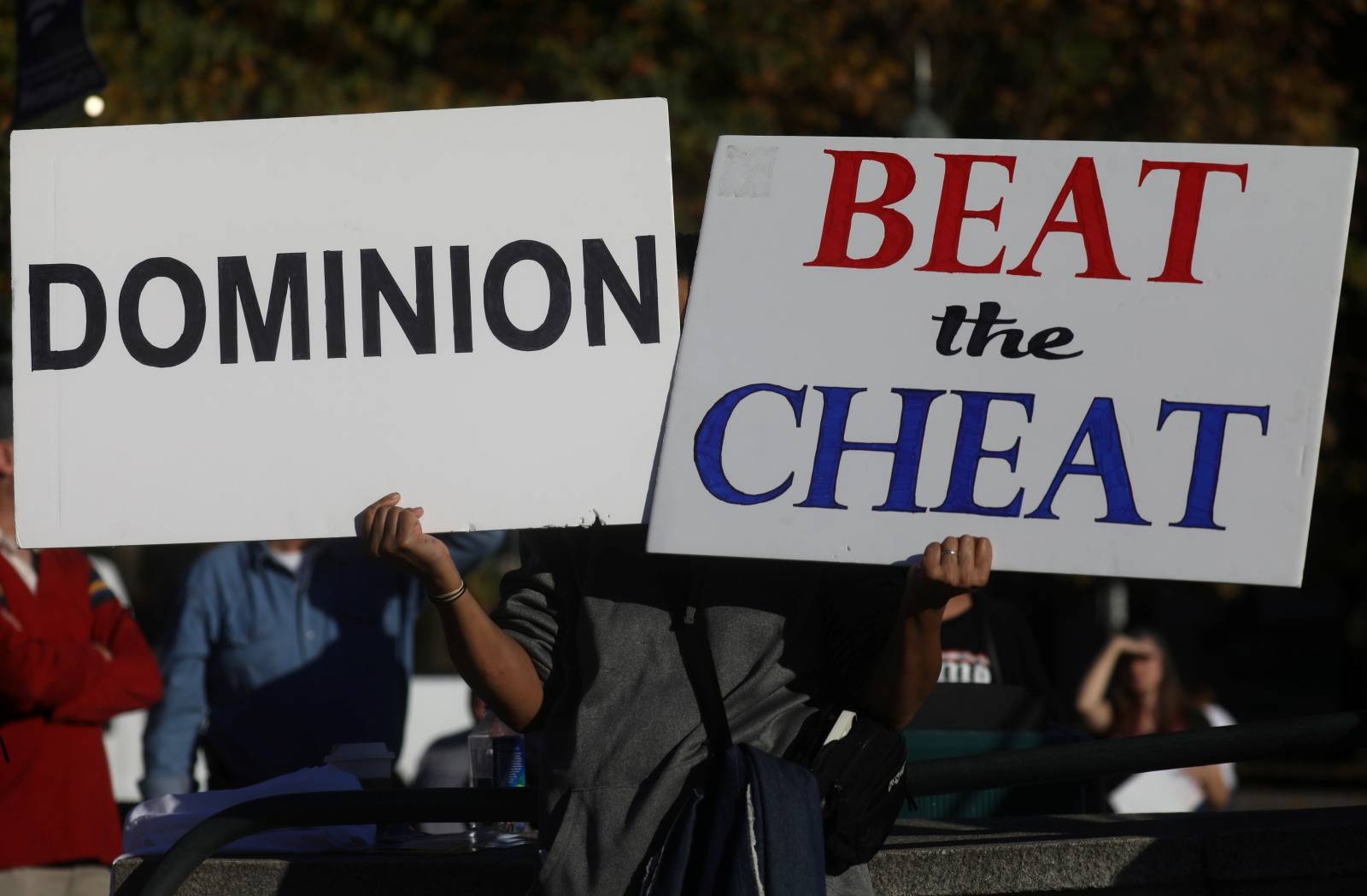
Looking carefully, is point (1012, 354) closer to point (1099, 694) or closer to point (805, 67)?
point (1099, 694)

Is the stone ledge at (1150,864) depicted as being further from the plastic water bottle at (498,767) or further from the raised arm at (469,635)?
the plastic water bottle at (498,767)

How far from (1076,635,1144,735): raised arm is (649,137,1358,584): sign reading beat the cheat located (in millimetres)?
5423

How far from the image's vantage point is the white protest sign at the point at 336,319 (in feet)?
9.62

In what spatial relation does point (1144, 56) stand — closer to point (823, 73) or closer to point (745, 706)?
point (823, 73)

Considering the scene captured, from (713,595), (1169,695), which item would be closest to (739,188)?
(713,595)

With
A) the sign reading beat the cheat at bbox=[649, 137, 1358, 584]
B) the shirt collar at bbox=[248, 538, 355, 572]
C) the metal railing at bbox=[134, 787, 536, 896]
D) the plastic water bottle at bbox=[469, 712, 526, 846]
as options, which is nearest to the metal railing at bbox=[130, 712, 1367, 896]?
the metal railing at bbox=[134, 787, 536, 896]

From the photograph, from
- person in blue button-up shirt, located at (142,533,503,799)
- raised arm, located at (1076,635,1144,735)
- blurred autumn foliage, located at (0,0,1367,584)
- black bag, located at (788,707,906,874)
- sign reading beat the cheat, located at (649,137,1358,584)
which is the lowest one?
raised arm, located at (1076,635,1144,735)

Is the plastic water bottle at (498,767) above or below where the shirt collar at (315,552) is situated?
below

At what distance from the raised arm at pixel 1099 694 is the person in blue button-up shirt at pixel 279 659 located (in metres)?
3.74

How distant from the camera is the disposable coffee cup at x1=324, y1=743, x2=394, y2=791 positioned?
3.91 m

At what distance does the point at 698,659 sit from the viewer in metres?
2.62

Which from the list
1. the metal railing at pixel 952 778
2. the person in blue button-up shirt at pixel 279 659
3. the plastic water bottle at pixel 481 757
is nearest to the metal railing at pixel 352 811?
the metal railing at pixel 952 778

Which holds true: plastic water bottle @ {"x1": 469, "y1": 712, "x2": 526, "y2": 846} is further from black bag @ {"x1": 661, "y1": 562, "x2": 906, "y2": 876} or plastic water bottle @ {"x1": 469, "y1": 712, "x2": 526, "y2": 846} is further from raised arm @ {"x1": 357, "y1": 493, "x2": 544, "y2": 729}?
black bag @ {"x1": 661, "y1": 562, "x2": 906, "y2": 876}

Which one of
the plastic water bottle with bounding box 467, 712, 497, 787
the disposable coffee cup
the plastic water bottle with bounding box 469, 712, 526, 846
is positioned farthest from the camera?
the plastic water bottle with bounding box 467, 712, 497, 787
